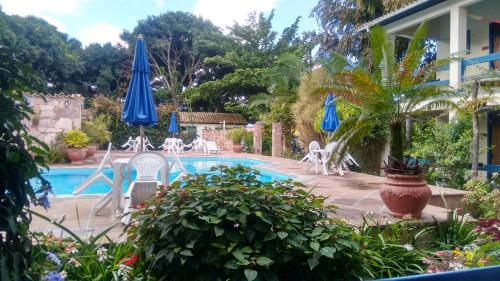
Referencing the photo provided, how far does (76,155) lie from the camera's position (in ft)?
43.1

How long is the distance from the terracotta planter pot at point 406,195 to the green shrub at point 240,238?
7.92 ft

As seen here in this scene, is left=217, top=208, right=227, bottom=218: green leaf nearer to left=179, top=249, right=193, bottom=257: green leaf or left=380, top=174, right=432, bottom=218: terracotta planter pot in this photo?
left=179, top=249, right=193, bottom=257: green leaf

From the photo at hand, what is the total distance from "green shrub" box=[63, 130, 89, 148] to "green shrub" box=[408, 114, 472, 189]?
11.0m

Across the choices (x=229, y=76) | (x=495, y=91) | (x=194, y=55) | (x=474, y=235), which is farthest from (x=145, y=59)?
(x=194, y=55)

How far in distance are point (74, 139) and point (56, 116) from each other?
131 cm

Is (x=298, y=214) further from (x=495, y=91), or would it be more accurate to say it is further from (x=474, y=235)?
(x=495, y=91)

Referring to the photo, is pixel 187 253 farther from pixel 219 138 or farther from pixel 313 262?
pixel 219 138

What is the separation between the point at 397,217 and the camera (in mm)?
4656

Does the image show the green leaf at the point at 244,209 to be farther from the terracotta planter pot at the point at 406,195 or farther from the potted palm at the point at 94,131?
the potted palm at the point at 94,131

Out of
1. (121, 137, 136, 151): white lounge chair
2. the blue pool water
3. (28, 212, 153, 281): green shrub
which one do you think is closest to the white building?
the blue pool water

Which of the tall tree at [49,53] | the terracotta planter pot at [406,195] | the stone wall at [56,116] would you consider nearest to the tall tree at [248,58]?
the tall tree at [49,53]

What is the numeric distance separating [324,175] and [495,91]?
4670mm

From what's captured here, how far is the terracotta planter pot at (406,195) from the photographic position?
449cm

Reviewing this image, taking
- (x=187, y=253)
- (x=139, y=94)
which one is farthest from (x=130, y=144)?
(x=187, y=253)
